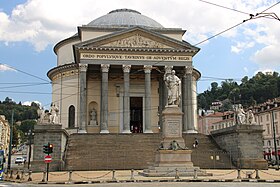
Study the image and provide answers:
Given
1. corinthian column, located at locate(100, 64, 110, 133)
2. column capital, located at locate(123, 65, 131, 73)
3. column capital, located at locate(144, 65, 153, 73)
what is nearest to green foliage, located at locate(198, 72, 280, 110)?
column capital, located at locate(144, 65, 153, 73)

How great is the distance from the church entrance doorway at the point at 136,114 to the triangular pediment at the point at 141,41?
9.31m

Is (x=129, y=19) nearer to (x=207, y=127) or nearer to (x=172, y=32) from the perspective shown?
(x=172, y=32)

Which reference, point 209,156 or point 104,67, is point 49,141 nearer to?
point 104,67

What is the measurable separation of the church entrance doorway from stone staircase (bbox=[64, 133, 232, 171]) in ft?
39.0

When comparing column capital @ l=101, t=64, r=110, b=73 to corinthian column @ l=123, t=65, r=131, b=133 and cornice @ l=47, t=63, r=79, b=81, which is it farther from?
cornice @ l=47, t=63, r=79, b=81

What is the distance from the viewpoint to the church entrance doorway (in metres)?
51.8

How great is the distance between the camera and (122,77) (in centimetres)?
5028

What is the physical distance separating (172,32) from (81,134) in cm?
2039

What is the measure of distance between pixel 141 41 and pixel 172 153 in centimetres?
2583

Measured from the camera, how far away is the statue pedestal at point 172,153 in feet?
70.3

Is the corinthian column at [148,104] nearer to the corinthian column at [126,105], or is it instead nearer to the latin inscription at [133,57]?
the latin inscription at [133,57]

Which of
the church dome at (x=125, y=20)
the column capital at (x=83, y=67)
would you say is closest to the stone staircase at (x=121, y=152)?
the column capital at (x=83, y=67)

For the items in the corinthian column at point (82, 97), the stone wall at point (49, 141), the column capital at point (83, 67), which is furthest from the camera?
the column capital at point (83, 67)

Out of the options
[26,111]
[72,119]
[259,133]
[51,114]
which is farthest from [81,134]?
[26,111]
